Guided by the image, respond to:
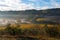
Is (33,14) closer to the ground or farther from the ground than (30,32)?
farther from the ground

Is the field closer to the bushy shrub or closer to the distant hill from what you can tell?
the bushy shrub

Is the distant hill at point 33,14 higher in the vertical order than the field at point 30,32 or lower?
higher

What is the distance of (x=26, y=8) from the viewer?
9.00 feet

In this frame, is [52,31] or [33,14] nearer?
[52,31]

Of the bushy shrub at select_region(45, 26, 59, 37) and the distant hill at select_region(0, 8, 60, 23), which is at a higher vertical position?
the distant hill at select_region(0, 8, 60, 23)

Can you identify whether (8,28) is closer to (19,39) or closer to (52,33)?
(19,39)

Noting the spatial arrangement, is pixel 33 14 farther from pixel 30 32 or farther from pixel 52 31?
pixel 52 31

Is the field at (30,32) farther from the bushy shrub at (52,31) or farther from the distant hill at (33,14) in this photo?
the distant hill at (33,14)

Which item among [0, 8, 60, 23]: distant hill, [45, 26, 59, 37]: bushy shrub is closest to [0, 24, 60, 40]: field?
[45, 26, 59, 37]: bushy shrub

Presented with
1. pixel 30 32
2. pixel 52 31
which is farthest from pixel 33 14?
pixel 52 31

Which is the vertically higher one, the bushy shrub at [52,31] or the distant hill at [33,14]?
the distant hill at [33,14]

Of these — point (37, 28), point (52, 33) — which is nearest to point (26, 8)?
point (37, 28)

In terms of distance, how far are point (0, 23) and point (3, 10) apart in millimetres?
239

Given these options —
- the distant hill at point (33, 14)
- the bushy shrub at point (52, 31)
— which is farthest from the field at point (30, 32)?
the distant hill at point (33, 14)
